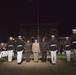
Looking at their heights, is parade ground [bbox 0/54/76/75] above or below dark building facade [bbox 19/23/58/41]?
below

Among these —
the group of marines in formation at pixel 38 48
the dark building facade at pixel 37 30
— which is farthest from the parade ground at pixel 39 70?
the dark building facade at pixel 37 30

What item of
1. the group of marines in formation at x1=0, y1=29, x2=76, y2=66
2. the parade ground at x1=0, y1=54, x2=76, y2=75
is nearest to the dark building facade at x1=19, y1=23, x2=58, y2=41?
the group of marines in formation at x1=0, y1=29, x2=76, y2=66

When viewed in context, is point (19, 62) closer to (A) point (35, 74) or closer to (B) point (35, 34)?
(A) point (35, 74)

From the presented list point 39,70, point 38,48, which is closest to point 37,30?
point 38,48

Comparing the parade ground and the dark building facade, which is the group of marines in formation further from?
the dark building facade

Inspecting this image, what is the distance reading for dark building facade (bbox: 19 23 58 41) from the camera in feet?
325

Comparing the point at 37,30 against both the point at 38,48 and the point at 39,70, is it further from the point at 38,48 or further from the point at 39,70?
the point at 39,70

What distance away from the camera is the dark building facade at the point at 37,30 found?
9903cm

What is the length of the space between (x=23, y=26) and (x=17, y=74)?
89560 millimetres

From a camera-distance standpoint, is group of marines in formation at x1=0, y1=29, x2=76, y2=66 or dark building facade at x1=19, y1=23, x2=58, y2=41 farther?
dark building facade at x1=19, y1=23, x2=58, y2=41

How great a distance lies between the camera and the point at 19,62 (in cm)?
1888

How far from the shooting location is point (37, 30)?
9919cm

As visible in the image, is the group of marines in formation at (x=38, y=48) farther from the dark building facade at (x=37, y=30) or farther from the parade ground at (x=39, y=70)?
the dark building facade at (x=37, y=30)

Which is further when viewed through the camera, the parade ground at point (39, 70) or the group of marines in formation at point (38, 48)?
the group of marines in formation at point (38, 48)
